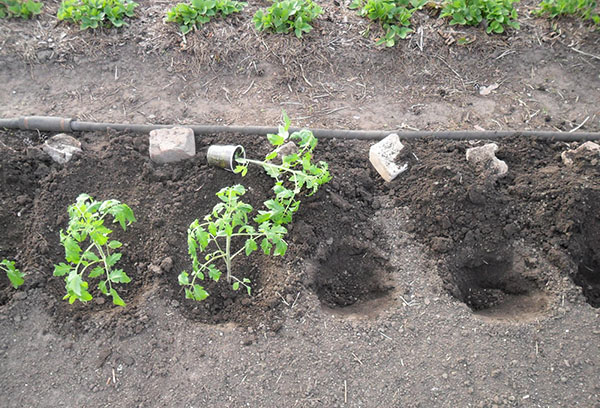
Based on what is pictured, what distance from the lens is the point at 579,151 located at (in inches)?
141

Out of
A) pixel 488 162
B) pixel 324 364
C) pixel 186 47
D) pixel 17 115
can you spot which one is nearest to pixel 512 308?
pixel 488 162

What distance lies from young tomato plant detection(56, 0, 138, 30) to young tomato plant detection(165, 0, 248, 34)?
46 centimetres

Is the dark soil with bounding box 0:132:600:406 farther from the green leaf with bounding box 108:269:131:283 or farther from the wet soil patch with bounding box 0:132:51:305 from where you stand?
the green leaf with bounding box 108:269:131:283

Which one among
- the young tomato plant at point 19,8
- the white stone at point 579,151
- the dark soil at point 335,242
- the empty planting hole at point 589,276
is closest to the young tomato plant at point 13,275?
the dark soil at point 335,242

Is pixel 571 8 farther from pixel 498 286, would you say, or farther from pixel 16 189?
pixel 16 189

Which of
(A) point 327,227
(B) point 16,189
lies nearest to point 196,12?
A: (B) point 16,189

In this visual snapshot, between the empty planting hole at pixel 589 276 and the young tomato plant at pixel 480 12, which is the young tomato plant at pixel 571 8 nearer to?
the young tomato plant at pixel 480 12

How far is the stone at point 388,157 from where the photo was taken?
356 cm

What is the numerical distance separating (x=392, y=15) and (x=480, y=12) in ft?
2.81

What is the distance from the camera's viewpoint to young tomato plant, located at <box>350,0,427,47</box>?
4523 millimetres

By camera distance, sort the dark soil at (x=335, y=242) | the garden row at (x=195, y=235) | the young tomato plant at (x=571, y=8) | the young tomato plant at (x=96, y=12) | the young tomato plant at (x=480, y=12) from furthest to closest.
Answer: the young tomato plant at (x=571, y=8)
the young tomato plant at (x=480, y=12)
the young tomato plant at (x=96, y=12)
the dark soil at (x=335, y=242)
the garden row at (x=195, y=235)

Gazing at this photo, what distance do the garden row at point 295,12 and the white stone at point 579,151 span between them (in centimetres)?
157

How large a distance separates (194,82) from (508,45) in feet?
9.86

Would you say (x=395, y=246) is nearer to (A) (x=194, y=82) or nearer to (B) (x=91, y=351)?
(B) (x=91, y=351)
